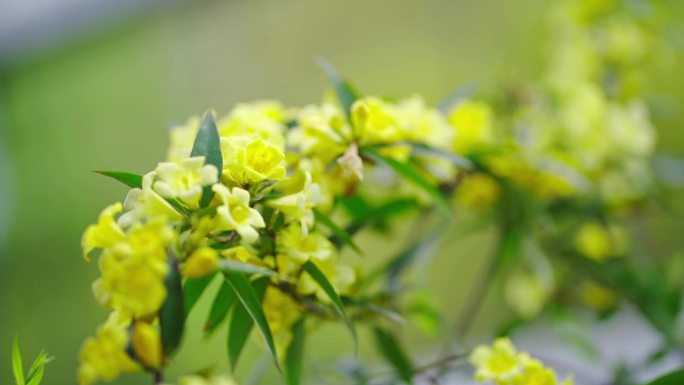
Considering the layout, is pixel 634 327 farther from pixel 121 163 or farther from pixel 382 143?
pixel 121 163

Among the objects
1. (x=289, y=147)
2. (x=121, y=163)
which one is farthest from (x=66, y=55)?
(x=289, y=147)

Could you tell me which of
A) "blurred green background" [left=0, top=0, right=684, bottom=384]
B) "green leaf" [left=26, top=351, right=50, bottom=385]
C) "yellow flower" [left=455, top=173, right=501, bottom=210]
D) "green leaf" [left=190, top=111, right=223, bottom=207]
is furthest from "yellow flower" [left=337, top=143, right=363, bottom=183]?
"blurred green background" [left=0, top=0, right=684, bottom=384]

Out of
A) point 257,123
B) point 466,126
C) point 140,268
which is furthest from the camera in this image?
point 466,126

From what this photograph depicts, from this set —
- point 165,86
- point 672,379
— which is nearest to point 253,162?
point 672,379

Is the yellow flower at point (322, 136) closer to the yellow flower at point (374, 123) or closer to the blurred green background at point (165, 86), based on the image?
the yellow flower at point (374, 123)

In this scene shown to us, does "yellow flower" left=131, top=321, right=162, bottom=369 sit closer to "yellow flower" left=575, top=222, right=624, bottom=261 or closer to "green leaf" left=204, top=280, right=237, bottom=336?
"green leaf" left=204, top=280, right=237, bottom=336

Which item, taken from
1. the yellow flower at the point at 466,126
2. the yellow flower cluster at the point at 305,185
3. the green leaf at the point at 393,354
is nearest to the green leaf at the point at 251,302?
the yellow flower cluster at the point at 305,185

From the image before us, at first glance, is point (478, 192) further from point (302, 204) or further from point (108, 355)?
point (108, 355)

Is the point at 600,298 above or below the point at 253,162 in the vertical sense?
below
